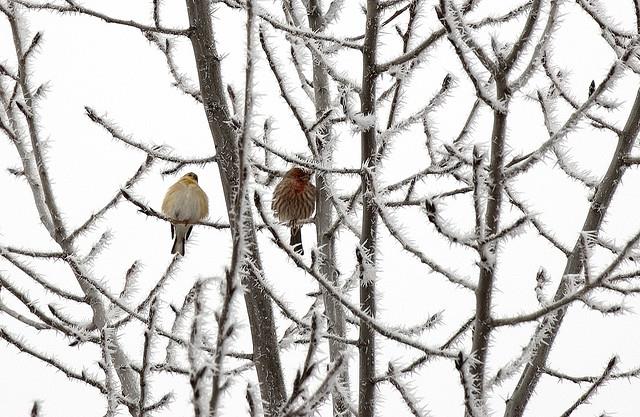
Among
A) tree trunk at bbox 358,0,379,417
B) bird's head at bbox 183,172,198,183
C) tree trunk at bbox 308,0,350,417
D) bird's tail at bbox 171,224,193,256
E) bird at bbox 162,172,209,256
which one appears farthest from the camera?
bird's head at bbox 183,172,198,183

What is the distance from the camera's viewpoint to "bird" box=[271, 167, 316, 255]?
6.36 m

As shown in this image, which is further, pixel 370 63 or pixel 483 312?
pixel 370 63

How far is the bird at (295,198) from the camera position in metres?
6.36

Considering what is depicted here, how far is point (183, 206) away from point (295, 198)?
826 millimetres

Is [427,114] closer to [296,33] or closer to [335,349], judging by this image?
[296,33]

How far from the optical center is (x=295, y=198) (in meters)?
6.35

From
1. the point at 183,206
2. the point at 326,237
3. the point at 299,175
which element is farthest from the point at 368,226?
the point at 299,175

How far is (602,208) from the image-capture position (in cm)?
348

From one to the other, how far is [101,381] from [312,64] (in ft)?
7.93

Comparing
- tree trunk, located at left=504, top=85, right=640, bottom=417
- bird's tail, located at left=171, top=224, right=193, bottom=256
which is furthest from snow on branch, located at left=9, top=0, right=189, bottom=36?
bird's tail, located at left=171, top=224, right=193, bottom=256

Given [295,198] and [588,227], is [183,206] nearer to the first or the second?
Answer: [295,198]

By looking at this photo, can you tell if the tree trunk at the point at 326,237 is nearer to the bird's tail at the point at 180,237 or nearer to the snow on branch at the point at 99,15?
the snow on branch at the point at 99,15

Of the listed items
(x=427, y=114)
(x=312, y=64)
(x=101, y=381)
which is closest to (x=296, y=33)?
(x=427, y=114)

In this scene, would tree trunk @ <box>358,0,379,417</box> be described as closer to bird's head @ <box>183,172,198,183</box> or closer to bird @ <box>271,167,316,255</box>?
bird @ <box>271,167,316,255</box>
